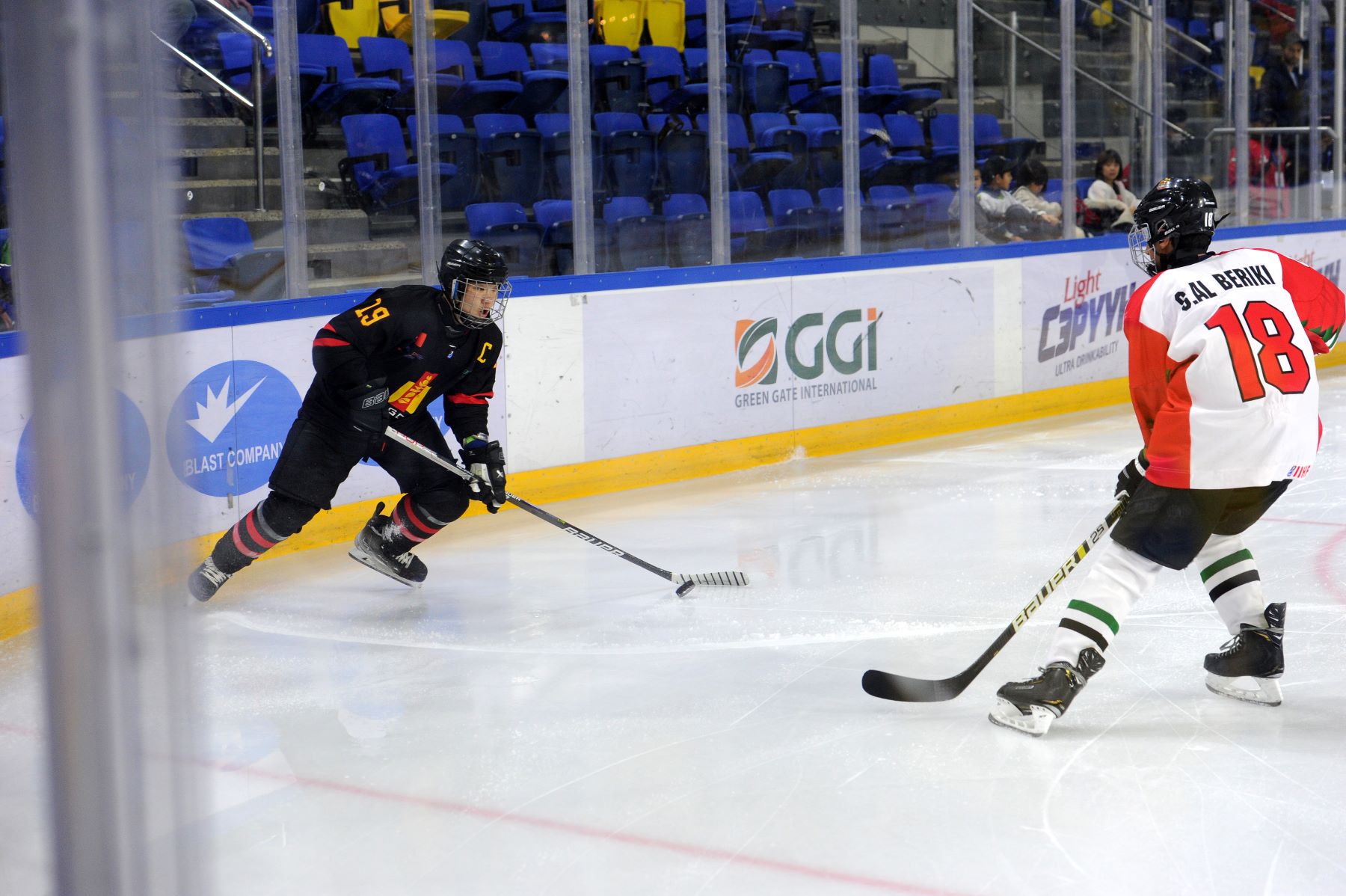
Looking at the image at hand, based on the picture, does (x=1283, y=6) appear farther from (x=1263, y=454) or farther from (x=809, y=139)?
(x=1263, y=454)

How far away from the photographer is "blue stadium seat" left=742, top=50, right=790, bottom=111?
21.2 feet

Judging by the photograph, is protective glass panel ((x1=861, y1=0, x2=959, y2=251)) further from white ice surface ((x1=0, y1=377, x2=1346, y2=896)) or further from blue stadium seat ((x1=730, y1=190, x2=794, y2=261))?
white ice surface ((x1=0, y1=377, x2=1346, y2=896))

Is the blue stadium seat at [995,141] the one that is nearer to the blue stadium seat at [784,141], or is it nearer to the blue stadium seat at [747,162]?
the blue stadium seat at [784,141]

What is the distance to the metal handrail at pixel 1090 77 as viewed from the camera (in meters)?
7.40

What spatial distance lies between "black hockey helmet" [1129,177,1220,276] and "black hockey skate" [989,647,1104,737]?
0.79 m

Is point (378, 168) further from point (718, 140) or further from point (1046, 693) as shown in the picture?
point (1046, 693)

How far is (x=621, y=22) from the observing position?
19.6 feet

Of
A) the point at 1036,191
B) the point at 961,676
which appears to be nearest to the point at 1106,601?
the point at 961,676

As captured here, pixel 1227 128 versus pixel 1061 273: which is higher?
pixel 1227 128

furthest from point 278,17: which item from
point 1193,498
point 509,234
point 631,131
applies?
point 1193,498

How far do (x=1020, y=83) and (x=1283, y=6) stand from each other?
2.93 meters

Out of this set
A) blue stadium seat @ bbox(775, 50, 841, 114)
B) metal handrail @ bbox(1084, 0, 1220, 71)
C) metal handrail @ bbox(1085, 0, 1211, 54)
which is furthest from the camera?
metal handrail @ bbox(1085, 0, 1211, 54)

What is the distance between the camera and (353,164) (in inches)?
200

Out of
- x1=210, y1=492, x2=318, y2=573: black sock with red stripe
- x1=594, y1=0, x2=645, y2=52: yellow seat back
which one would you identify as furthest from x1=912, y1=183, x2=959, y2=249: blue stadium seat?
x1=210, y1=492, x2=318, y2=573: black sock with red stripe
